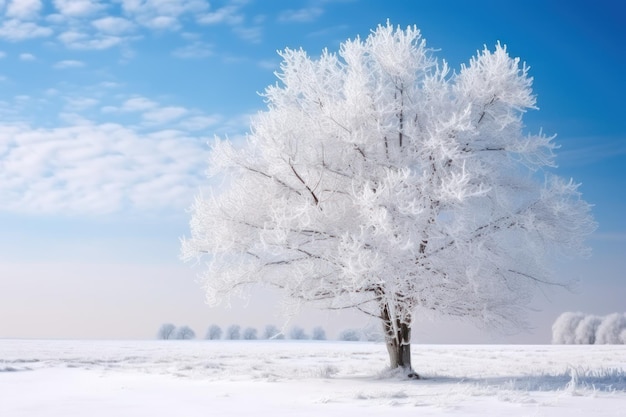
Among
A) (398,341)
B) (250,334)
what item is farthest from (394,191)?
(250,334)

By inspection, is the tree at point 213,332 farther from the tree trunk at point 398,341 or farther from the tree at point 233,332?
the tree trunk at point 398,341

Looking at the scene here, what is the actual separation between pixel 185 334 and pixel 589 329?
35.6 metres

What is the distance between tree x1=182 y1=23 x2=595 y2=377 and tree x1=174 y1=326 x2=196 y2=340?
40.1 metres

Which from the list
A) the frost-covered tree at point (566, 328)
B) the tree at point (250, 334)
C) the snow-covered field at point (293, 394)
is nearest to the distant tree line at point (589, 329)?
the frost-covered tree at point (566, 328)

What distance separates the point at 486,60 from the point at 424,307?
266 inches

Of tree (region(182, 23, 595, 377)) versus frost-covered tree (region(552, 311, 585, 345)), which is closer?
tree (region(182, 23, 595, 377))

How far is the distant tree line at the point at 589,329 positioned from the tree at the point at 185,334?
3213 centimetres

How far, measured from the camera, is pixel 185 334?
55.9 meters

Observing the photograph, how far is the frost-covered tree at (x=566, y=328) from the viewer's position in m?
58.3

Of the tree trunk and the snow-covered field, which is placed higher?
the tree trunk

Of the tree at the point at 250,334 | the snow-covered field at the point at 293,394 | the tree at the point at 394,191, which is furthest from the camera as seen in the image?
the tree at the point at 250,334

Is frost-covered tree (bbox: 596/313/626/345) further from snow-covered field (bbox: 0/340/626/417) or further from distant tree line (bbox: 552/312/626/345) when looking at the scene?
snow-covered field (bbox: 0/340/626/417)

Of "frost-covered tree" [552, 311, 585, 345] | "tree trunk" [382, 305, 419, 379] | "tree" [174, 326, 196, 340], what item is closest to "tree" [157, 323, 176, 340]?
"tree" [174, 326, 196, 340]

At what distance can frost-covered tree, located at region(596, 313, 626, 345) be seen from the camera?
5597 cm
